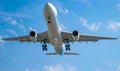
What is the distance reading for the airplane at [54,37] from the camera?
137 feet

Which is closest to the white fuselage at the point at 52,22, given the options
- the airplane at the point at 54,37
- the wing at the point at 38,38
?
the airplane at the point at 54,37

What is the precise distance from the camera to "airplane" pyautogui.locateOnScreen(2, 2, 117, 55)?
41.7m

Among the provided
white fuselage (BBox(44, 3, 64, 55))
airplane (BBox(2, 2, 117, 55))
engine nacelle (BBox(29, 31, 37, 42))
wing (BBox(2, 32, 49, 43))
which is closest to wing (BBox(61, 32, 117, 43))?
airplane (BBox(2, 2, 117, 55))

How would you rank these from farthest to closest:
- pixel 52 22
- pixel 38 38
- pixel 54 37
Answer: pixel 38 38, pixel 54 37, pixel 52 22

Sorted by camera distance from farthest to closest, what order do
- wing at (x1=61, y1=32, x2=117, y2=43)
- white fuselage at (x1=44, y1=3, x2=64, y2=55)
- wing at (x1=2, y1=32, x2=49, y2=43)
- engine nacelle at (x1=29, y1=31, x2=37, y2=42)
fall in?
wing at (x1=2, y1=32, x2=49, y2=43)
wing at (x1=61, y1=32, x2=117, y2=43)
engine nacelle at (x1=29, y1=31, x2=37, y2=42)
white fuselage at (x1=44, y1=3, x2=64, y2=55)

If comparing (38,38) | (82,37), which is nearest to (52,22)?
(38,38)

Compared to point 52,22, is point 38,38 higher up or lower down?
lower down

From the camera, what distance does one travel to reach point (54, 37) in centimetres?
4422

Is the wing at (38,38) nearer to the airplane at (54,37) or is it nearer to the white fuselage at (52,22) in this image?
the airplane at (54,37)

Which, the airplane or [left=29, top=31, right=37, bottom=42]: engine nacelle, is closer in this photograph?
the airplane

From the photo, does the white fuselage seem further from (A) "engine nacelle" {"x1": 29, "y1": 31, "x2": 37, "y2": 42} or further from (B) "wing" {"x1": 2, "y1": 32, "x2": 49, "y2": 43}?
(B) "wing" {"x1": 2, "y1": 32, "x2": 49, "y2": 43}

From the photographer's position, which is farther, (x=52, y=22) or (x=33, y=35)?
(x=33, y=35)

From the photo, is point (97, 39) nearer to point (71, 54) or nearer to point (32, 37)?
point (71, 54)

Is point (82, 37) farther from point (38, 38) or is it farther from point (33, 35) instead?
point (33, 35)
